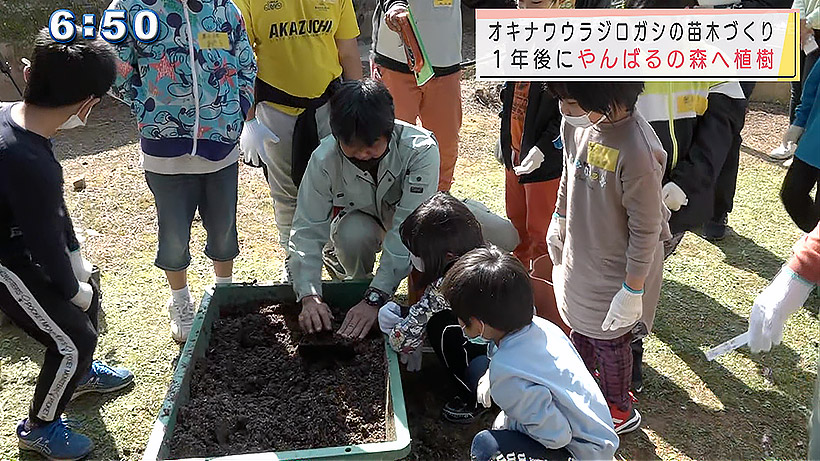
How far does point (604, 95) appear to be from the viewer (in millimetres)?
1826

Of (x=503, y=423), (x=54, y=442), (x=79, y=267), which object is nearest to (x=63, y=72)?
(x=79, y=267)

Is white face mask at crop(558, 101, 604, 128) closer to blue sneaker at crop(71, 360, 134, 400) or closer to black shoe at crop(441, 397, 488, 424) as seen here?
black shoe at crop(441, 397, 488, 424)

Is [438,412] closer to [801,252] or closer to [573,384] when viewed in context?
[573,384]

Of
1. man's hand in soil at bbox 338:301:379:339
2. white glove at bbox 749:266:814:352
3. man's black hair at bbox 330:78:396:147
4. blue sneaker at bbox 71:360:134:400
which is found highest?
man's black hair at bbox 330:78:396:147

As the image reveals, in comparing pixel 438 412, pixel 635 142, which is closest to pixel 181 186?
pixel 438 412

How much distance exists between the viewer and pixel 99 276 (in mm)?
3125

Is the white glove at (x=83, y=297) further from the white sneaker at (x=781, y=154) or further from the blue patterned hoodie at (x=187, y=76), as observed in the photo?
the white sneaker at (x=781, y=154)

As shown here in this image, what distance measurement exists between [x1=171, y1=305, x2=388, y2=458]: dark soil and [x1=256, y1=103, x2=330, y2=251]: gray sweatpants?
623 millimetres

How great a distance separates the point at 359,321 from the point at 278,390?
349 mm

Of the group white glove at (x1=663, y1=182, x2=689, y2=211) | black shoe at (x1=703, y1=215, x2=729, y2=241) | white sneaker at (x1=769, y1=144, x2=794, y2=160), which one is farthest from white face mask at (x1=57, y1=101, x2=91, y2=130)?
white sneaker at (x1=769, y1=144, x2=794, y2=160)

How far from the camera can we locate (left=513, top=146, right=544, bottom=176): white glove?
8.38ft

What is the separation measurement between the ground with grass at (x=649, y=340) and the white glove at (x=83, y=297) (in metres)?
0.48

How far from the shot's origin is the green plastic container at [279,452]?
1.70 metres
